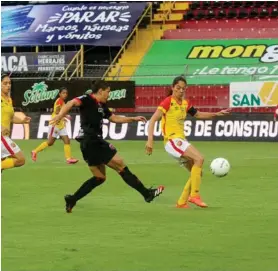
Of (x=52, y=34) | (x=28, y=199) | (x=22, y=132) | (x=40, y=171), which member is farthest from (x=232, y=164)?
(x=52, y=34)

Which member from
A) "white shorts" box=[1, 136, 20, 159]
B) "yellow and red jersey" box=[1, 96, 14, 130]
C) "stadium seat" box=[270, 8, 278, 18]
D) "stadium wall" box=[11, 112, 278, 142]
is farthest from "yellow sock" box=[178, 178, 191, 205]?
"stadium seat" box=[270, 8, 278, 18]

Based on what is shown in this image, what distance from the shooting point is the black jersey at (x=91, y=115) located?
13539 mm

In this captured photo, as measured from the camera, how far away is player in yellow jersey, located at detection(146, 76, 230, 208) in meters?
13.8

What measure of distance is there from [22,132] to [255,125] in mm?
9214

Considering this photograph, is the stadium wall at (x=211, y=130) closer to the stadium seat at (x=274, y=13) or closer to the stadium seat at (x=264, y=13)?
the stadium seat at (x=264, y=13)

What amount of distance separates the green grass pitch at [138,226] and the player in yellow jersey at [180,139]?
34cm

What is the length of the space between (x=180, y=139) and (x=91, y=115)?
1.44 m

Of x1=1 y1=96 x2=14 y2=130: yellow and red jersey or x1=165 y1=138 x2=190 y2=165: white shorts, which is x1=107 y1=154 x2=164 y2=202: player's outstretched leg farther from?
x1=1 y1=96 x2=14 y2=130: yellow and red jersey

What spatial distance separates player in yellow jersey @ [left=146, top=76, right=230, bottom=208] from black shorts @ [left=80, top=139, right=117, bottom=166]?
2.09 feet

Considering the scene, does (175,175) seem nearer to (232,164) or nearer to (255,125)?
(232,164)

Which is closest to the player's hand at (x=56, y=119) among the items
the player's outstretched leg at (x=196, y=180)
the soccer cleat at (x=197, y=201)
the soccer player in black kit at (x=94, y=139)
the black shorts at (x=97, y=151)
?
the soccer player in black kit at (x=94, y=139)

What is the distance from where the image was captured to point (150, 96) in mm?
36625

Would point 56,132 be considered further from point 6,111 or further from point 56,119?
point 56,119

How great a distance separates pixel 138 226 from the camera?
461 inches
